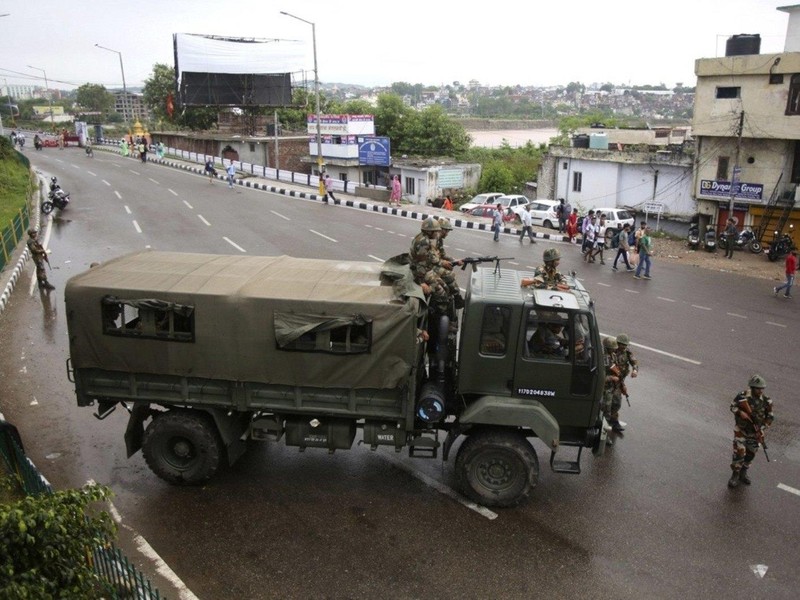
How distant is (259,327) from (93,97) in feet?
459

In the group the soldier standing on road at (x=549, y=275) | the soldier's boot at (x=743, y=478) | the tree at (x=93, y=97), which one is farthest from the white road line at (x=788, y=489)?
the tree at (x=93, y=97)

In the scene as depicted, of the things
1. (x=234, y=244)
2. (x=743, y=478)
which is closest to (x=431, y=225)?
(x=743, y=478)

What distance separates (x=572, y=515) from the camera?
276 inches

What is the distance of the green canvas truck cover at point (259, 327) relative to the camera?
21.8 ft

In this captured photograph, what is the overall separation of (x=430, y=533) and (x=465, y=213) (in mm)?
24971

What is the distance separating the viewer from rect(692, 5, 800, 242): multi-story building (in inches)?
880

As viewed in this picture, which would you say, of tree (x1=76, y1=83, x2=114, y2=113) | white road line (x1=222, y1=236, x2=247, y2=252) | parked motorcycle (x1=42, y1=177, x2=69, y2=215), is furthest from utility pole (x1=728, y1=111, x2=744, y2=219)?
tree (x1=76, y1=83, x2=114, y2=113)

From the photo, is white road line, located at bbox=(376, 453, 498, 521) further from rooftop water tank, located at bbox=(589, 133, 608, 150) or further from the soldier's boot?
rooftop water tank, located at bbox=(589, 133, 608, 150)

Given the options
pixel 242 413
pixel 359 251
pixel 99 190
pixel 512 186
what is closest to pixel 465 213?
pixel 359 251

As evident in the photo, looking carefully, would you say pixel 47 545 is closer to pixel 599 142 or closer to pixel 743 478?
pixel 743 478

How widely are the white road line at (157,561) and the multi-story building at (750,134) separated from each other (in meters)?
22.3

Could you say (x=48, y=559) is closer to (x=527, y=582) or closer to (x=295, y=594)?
(x=295, y=594)

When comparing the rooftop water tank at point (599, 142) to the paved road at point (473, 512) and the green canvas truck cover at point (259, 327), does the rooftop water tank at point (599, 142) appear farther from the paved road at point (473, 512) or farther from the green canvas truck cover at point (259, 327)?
A: the green canvas truck cover at point (259, 327)

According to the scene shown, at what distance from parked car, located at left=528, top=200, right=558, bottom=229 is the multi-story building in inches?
224
